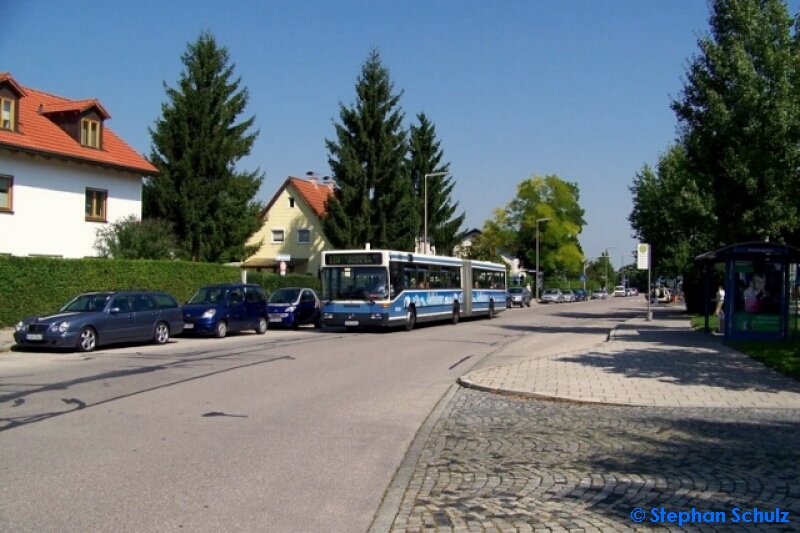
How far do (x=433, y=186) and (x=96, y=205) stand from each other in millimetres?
32501

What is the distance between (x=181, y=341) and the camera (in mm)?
23188

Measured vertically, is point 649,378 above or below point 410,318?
below

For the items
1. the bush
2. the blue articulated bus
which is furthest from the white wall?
the blue articulated bus

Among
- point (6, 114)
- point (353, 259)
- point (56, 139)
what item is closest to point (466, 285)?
point (353, 259)

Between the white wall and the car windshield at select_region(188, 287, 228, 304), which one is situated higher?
the white wall

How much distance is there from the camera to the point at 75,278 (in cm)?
2695

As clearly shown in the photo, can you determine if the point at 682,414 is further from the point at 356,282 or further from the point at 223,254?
the point at 223,254

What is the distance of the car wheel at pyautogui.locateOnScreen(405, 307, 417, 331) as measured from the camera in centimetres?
2823

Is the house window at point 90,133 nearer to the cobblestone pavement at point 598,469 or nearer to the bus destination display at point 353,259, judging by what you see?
the bus destination display at point 353,259

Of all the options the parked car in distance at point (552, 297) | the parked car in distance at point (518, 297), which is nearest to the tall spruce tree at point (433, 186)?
the parked car in distance at point (518, 297)

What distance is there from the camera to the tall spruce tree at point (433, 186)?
62.8 m

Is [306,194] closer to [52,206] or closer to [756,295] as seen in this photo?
[52,206]

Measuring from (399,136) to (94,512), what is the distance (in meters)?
47.4

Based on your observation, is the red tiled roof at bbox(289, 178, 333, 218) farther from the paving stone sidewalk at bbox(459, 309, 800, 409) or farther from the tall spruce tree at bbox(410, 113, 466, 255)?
the paving stone sidewalk at bbox(459, 309, 800, 409)
